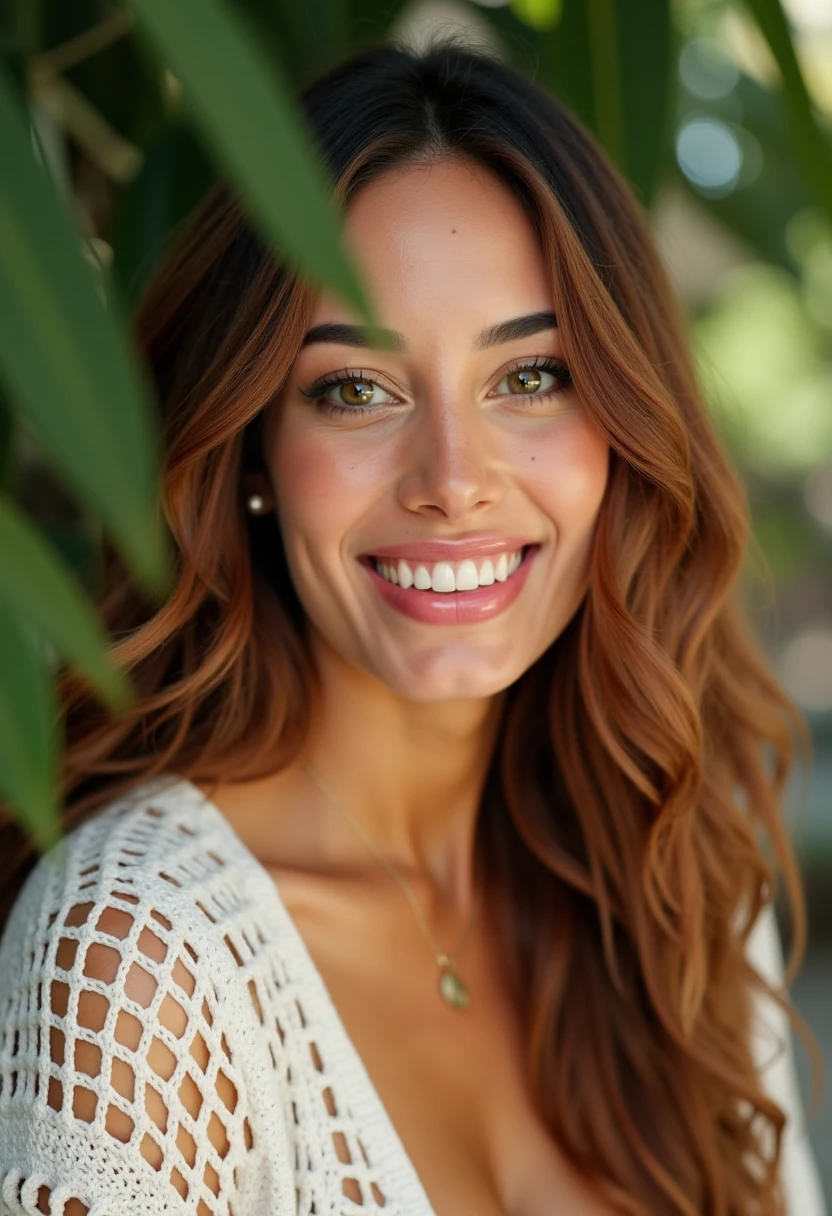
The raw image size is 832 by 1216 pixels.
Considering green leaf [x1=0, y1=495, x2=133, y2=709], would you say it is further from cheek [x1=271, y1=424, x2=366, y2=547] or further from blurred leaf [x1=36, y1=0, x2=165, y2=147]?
blurred leaf [x1=36, y1=0, x2=165, y2=147]

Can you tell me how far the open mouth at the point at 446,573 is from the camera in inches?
51.7

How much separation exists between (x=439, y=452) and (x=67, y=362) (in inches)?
31.6

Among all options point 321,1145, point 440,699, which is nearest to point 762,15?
point 440,699

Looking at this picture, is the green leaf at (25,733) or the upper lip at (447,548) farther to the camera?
the upper lip at (447,548)

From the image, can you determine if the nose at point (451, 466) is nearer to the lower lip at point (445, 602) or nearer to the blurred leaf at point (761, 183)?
the lower lip at point (445, 602)

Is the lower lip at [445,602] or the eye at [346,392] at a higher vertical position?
the eye at [346,392]

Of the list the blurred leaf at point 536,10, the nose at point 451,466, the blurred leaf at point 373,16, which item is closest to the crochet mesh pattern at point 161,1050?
the nose at point 451,466

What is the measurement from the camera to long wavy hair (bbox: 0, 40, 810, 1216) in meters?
1.30

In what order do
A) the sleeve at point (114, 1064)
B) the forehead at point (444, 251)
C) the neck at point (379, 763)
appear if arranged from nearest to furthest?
the sleeve at point (114, 1064) < the forehead at point (444, 251) < the neck at point (379, 763)

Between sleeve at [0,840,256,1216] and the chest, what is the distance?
0.68ft

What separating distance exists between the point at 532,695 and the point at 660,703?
0.24 m

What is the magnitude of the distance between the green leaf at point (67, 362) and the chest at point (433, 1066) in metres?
0.99

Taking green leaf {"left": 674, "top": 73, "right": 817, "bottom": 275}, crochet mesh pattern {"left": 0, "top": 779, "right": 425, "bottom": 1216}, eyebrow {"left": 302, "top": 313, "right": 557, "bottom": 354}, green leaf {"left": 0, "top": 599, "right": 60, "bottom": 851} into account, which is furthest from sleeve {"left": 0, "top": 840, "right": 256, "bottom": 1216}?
green leaf {"left": 674, "top": 73, "right": 817, "bottom": 275}

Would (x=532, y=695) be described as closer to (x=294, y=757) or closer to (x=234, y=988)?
(x=294, y=757)
